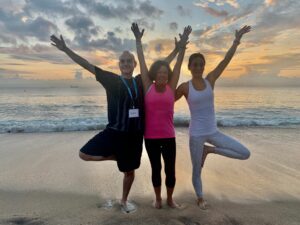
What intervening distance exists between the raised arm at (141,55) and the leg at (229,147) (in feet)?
3.76

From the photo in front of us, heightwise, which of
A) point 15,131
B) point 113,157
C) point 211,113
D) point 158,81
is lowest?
point 15,131

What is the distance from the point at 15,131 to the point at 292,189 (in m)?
10.2

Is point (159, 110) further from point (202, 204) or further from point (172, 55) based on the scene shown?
point (202, 204)

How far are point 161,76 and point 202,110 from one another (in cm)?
73

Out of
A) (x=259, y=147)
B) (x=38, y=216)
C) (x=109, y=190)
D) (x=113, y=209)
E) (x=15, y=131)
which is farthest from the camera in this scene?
(x=15, y=131)

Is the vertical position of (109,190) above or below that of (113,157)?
below

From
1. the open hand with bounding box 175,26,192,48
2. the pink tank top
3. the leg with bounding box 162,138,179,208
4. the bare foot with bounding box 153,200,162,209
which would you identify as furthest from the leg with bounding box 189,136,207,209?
the open hand with bounding box 175,26,192,48

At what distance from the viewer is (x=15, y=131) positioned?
11750 mm

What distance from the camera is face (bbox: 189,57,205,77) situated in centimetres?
405

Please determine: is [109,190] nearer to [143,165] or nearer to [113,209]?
[113,209]

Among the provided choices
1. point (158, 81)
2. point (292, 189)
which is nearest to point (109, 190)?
point (158, 81)

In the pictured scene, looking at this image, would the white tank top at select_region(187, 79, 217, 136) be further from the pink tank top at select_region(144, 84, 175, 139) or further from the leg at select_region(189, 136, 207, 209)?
the pink tank top at select_region(144, 84, 175, 139)

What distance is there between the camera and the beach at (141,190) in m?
3.85

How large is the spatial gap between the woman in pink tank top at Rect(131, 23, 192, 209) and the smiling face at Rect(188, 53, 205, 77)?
18cm
